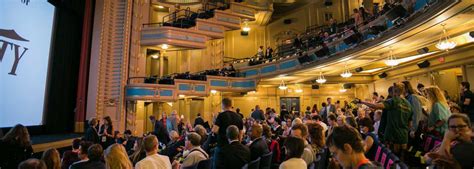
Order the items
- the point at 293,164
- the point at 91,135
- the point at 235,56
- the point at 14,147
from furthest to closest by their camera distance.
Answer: the point at 235,56
the point at 91,135
the point at 14,147
the point at 293,164

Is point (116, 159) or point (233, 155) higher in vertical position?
point (116, 159)

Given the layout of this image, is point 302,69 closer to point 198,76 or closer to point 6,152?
point 198,76

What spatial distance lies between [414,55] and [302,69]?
389 cm

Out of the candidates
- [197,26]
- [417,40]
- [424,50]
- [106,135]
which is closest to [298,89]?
[197,26]

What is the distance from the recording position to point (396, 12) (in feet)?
21.4

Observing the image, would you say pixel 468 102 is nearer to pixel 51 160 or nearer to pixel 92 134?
pixel 51 160

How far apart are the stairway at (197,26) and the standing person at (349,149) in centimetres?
1264

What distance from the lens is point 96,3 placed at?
12047 millimetres

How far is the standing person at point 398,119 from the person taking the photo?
3.79m

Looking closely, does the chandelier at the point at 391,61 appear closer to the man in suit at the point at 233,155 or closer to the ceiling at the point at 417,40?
the ceiling at the point at 417,40

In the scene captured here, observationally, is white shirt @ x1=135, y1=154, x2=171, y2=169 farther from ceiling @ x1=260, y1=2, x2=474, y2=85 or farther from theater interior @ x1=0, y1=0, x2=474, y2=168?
ceiling @ x1=260, y1=2, x2=474, y2=85

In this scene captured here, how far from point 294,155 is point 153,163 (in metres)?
1.41

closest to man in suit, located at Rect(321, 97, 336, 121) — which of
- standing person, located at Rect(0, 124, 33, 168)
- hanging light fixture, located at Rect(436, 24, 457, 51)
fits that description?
hanging light fixture, located at Rect(436, 24, 457, 51)

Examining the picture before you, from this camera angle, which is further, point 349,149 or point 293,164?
point 293,164
